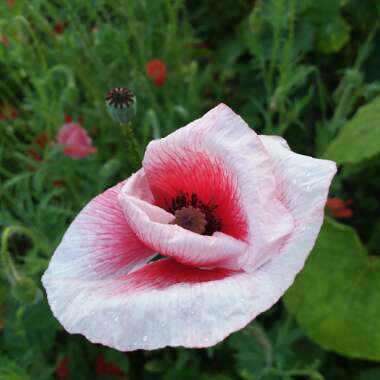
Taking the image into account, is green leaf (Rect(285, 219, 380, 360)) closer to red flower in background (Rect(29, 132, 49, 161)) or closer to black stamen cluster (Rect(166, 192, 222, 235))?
black stamen cluster (Rect(166, 192, 222, 235))

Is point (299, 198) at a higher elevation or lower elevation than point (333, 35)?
higher

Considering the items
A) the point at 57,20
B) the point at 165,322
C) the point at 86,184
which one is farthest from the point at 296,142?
the point at 165,322

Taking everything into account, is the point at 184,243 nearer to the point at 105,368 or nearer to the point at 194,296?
the point at 194,296

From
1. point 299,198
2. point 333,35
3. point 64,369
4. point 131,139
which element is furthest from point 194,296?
point 333,35

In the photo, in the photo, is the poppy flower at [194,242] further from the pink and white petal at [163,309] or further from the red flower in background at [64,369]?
the red flower in background at [64,369]

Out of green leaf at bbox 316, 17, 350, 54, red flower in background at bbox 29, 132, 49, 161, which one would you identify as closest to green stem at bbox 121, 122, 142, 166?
red flower in background at bbox 29, 132, 49, 161

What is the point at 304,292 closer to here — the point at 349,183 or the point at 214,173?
the point at 214,173
